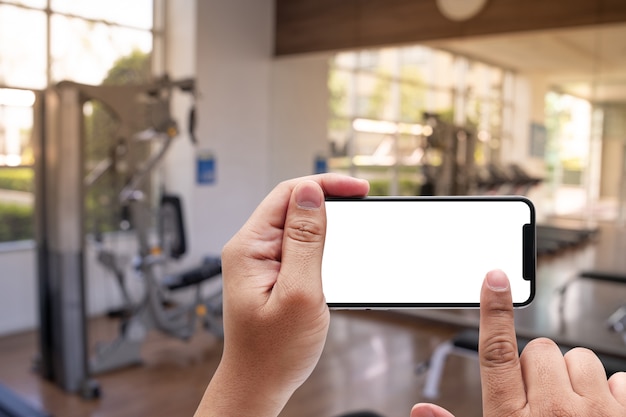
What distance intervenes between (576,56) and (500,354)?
419cm

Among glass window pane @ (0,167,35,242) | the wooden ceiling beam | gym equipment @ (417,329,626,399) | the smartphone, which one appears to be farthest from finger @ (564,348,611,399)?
glass window pane @ (0,167,35,242)

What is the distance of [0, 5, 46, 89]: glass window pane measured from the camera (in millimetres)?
4262

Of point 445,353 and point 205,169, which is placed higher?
point 205,169

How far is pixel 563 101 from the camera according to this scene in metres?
4.13

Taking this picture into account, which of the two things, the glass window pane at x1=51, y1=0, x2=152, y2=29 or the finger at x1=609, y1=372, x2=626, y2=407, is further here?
the glass window pane at x1=51, y1=0, x2=152, y2=29

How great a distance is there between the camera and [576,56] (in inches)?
161

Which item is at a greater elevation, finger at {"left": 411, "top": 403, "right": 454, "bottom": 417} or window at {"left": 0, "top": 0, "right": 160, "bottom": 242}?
window at {"left": 0, "top": 0, "right": 160, "bottom": 242}

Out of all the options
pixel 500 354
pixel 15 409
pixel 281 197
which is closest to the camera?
pixel 500 354

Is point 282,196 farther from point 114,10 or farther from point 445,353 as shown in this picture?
point 114,10

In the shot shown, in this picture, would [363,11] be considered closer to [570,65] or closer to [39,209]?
[570,65]

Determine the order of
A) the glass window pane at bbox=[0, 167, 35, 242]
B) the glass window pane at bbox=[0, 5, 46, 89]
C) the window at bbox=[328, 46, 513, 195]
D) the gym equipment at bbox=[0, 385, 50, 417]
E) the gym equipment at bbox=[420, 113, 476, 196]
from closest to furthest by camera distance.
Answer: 1. the gym equipment at bbox=[0, 385, 50, 417]
2. the glass window pane at bbox=[0, 5, 46, 89]
3. the glass window pane at bbox=[0, 167, 35, 242]
4. the window at bbox=[328, 46, 513, 195]
5. the gym equipment at bbox=[420, 113, 476, 196]

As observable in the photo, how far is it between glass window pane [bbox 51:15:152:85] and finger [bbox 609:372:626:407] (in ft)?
15.3

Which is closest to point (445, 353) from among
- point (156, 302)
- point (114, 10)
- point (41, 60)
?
point (156, 302)

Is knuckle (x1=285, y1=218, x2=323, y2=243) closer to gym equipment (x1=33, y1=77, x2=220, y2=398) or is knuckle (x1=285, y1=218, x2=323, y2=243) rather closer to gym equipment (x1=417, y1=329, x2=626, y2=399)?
gym equipment (x1=417, y1=329, x2=626, y2=399)
